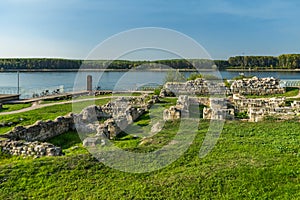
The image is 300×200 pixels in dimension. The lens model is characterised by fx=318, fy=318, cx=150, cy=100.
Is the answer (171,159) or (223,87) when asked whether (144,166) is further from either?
(223,87)

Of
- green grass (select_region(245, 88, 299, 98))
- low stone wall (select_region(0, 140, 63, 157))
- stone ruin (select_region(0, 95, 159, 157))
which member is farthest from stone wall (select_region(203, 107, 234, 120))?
green grass (select_region(245, 88, 299, 98))

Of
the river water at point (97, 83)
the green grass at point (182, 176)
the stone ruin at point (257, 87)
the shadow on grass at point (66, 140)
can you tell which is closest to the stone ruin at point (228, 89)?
the stone ruin at point (257, 87)

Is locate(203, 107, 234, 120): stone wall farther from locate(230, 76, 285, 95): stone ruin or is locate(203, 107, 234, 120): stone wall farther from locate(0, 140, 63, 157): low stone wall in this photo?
locate(230, 76, 285, 95): stone ruin

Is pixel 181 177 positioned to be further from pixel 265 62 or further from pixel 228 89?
pixel 265 62

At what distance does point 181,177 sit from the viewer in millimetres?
9500

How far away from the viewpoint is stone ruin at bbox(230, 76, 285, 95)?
34.7 m

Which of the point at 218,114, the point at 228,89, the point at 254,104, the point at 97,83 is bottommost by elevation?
the point at 218,114

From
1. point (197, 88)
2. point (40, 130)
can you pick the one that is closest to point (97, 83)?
point (197, 88)

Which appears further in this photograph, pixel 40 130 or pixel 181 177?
pixel 40 130

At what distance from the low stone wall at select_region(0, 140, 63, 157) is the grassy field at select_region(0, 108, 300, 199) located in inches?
17.2

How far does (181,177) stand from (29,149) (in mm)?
6451

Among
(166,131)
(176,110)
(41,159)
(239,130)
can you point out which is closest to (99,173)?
(41,159)

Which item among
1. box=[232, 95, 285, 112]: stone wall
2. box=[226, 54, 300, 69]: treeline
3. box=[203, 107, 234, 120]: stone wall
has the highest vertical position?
box=[226, 54, 300, 69]: treeline

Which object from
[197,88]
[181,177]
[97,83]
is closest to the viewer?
[181,177]
